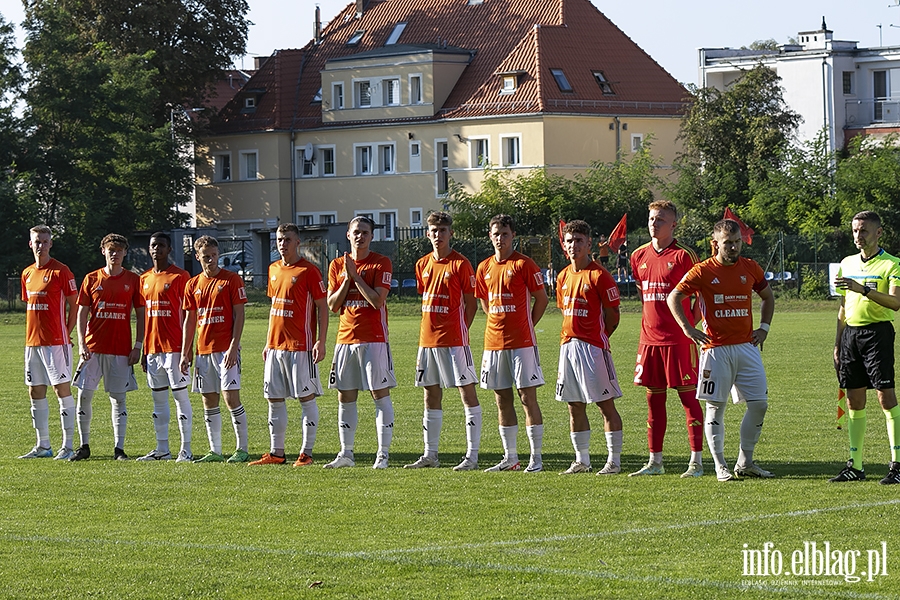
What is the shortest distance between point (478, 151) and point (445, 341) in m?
54.3

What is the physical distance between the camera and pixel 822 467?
12445mm

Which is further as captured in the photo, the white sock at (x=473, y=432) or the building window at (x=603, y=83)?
the building window at (x=603, y=83)

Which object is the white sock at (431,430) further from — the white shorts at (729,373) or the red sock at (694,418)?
the white shorts at (729,373)

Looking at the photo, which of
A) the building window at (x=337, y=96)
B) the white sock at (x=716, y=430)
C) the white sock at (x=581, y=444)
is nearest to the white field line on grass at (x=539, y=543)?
the white sock at (x=716, y=430)

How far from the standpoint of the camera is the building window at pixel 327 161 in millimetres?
71062

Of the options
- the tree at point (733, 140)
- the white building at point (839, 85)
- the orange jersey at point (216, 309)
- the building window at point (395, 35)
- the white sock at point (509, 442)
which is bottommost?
the white sock at point (509, 442)

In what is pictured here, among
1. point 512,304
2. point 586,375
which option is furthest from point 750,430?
point 512,304

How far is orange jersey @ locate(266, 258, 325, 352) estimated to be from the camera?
13383mm

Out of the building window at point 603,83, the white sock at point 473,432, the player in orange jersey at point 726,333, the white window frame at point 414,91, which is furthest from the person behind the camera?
the white window frame at point 414,91

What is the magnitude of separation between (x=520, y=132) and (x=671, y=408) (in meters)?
47.5

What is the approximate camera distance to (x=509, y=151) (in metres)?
65.4

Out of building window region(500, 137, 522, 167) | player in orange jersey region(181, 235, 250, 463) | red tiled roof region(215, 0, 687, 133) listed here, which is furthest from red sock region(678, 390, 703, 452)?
building window region(500, 137, 522, 167)

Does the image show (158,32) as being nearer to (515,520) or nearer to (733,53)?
(733,53)

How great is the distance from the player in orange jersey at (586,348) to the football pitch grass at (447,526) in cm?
45
